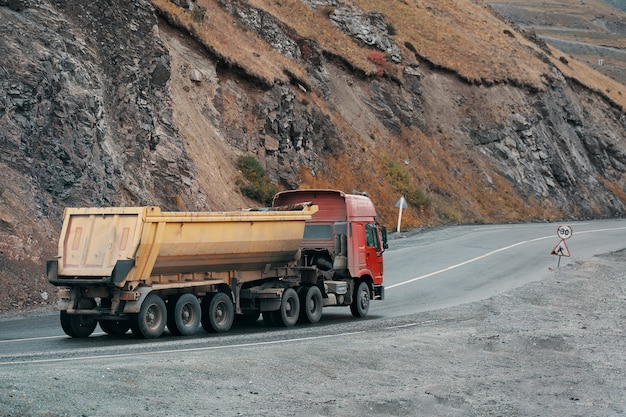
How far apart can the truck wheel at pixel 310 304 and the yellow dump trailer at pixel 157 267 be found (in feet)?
4.23

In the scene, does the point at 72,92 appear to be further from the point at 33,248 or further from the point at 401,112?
the point at 401,112

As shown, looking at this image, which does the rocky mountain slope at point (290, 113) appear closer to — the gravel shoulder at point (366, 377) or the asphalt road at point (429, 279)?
the asphalt road at point (429, 279)

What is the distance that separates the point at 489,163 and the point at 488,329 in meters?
42.0

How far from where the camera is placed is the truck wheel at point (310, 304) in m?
19.4

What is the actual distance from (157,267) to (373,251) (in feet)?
23.4

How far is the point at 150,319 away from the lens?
15859 mm

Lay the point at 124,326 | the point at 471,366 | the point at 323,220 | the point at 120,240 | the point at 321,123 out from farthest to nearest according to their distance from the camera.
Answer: the point at 321,123
the point at 323,220
the point at 124,326
the point at 120,240
the point at 471,366

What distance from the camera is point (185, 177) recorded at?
3350cm

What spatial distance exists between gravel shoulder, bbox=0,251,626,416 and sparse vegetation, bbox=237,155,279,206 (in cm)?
1956

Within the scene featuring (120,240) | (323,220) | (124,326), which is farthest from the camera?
(323,220)

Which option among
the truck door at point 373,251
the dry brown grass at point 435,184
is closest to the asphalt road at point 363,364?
the truck door at point 373,251

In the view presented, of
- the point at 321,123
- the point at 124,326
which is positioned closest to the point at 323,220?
the point at 124,326

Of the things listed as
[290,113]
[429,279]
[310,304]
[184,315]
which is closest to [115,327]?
[184,315]

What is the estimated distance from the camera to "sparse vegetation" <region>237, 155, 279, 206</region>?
37906 mm
